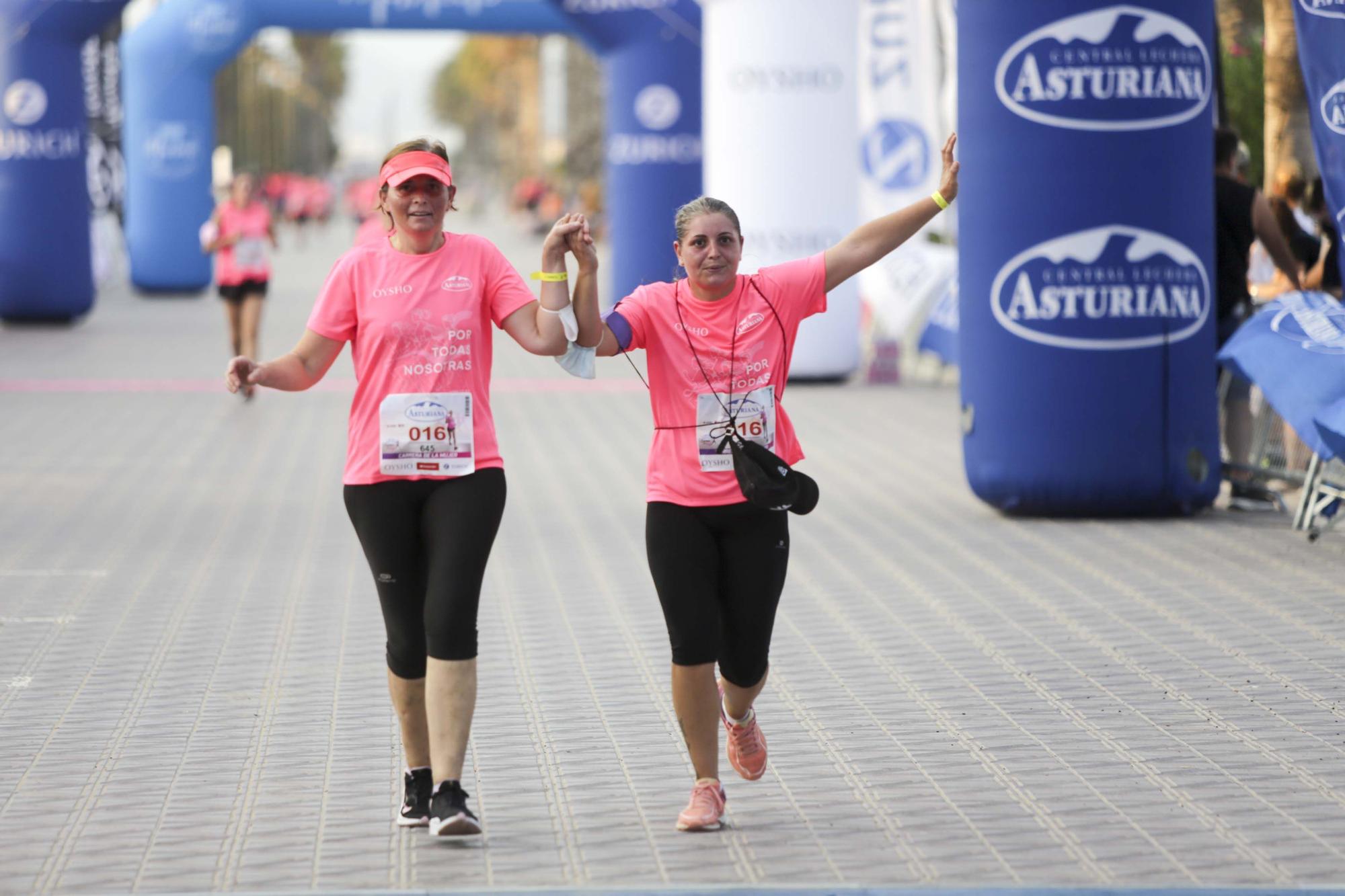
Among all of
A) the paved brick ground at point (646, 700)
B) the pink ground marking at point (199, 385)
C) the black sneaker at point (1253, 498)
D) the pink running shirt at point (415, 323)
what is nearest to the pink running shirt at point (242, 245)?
the pink ground marking at point (199, 385)

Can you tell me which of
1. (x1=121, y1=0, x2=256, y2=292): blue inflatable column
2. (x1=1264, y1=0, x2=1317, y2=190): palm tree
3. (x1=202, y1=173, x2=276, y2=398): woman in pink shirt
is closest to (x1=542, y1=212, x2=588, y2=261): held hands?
(x1=1264, y1=0, x2=1317, y2=190): palm tree

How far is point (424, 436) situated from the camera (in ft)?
15.9

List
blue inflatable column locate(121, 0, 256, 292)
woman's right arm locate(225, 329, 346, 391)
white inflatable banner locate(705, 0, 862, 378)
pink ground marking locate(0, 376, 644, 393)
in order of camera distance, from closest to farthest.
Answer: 1. woman's right arm locate(225, 329, 346, 391)
2. white inflatable banner locate(705, 0, 862, 378)
3. pink ground marking locate(0, 376, 644, 393)
4. blue inflatable column locate(121, 0, 256, 292)

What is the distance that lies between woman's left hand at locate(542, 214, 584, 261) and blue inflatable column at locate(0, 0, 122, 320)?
19736 mm

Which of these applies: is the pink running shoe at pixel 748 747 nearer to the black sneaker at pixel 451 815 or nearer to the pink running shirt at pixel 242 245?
Result: the black sneaker at pixel 451 815

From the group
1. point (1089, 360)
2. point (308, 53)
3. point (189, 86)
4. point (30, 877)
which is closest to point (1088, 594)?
point (1089, 360)

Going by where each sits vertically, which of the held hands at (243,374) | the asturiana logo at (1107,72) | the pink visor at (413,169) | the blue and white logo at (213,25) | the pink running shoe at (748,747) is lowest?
the pink running shoe at (748,747)

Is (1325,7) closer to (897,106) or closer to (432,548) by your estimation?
(432,548)

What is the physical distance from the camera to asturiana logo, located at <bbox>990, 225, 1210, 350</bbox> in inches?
386

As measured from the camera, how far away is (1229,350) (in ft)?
31.4

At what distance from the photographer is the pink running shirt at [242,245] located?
1672 cm

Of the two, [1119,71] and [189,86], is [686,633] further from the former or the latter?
[189,86]

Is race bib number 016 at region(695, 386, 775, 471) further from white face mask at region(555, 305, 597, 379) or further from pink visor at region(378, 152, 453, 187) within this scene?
pink visor at region(378, 152, 453, 187)

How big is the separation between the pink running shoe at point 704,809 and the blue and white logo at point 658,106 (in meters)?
18.5
